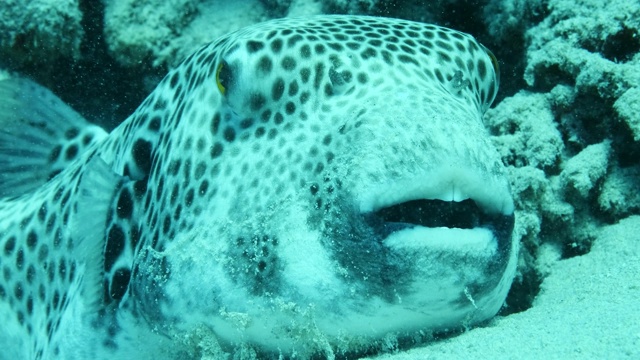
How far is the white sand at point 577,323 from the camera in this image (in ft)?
5.54

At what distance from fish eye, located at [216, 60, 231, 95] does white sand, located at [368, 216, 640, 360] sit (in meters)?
1.28

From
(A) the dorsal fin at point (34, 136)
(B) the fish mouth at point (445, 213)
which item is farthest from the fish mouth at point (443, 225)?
(A) the dorsal fin at point (34, 136)

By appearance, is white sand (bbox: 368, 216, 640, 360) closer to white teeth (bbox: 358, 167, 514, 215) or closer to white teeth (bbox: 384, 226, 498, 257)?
white teeth (bbox: 384, 226, 498, 257)

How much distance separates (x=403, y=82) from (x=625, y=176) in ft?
5.47

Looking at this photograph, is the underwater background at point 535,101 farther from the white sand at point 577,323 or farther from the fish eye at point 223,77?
the fish eye at point 223,77

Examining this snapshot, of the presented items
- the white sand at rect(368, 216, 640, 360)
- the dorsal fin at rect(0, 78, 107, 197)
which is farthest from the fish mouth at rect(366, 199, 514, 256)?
the dorsal fin at rect(0, 78, 107, 197)

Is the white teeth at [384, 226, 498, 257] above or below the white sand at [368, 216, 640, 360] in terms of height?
above

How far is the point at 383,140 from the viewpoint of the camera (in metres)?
1.90

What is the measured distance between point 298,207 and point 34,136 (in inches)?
108

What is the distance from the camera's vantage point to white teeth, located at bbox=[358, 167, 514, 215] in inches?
70.4

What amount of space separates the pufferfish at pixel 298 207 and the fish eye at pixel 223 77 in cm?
1

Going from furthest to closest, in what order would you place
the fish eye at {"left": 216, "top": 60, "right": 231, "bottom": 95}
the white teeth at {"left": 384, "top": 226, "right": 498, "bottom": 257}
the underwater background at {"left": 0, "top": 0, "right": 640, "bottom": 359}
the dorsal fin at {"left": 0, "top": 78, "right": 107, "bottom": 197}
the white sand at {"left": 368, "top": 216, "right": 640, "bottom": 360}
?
1. the dorsal fin at {"left": 0, "top": 78, "right": 107, "bottom": 197}
2. the fish eye at {"left": 216, "top": 60, "right": 231, "bottom": 95}
3. the underwater background at {"left": 0, "top": 0, "right": 640, "bottom": 359}
4. the white teeth at {"left": 384, "top": 226, "right": 498, "bottom": 257}
5. the white sand at {"left": 368, "top": 216, "right": 640, "bottom": 360}

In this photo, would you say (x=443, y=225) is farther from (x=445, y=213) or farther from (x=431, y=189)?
(x=431, y=189)

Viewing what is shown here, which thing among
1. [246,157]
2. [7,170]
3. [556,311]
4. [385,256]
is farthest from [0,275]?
[556,311]
